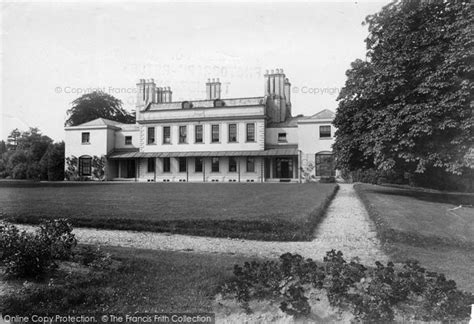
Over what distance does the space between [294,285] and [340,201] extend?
11431 mm

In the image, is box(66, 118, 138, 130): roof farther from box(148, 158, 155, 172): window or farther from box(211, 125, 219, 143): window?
box(211, 125, 219, 143): window

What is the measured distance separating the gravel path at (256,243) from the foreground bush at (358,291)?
7.08 ft

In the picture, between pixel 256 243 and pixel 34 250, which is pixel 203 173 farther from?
pixel 34 250

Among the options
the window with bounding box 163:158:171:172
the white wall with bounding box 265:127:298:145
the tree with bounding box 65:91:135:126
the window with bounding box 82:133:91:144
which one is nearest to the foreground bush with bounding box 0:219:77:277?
the white wall with bounding box 265:127:298:145

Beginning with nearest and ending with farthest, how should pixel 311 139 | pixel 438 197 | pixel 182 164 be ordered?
pixel 438 197, pixel 311 139, pixel 182 164

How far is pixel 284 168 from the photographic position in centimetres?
3303

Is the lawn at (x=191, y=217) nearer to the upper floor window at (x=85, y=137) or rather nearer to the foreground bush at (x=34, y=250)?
the foreground bush at (x=34, y=250)

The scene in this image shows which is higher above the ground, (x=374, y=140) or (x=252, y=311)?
(x=374, y=140)

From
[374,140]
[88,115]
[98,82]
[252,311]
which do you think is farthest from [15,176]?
[252,311]

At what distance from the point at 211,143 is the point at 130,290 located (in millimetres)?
30408

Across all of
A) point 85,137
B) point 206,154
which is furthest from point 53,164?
point 206,154

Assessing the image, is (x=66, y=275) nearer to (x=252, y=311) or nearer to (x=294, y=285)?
(x=252, y=311)

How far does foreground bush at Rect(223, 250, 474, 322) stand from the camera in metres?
3.76

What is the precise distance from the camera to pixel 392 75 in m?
14.1
